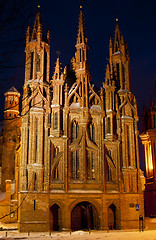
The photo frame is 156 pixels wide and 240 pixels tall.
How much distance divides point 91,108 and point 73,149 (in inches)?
229

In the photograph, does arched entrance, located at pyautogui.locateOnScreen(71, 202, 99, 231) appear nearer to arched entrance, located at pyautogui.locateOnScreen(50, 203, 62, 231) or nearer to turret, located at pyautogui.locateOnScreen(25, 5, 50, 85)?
arched entrance, located at pyautogui.locateOnScreen(50, 203, 62, 231)

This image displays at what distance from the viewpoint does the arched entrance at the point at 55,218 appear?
1257 inches

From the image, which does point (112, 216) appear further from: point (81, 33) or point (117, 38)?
point (117, 38)

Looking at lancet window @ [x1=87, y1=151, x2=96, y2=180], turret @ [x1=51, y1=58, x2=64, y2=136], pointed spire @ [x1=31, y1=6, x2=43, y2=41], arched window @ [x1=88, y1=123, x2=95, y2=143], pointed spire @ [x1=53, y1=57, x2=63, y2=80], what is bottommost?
lancet window @ [x1=87, y1=151, x2=96, y2=180]

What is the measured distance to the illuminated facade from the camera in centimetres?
4703

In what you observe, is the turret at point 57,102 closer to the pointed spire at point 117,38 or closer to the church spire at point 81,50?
the church spire at point 81,50

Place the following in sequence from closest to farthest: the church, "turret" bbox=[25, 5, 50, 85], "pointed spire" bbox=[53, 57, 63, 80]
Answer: the church
"pointed spire" bbox=[53, 57, 63, 80]
"turret" bbox=[25, 5, 50, 85]

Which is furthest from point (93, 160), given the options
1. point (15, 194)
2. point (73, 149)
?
point (15, 194)

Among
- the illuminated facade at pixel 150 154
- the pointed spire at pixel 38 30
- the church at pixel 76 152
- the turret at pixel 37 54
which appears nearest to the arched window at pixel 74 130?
the church at pixel 76 152

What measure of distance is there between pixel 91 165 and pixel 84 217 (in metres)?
6.51

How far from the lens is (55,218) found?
32594mm

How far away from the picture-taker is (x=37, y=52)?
36.8m

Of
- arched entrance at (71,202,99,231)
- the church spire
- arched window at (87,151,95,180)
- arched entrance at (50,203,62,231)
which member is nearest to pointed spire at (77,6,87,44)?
the church spire

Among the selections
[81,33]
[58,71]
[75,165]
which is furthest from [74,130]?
[81,33]
